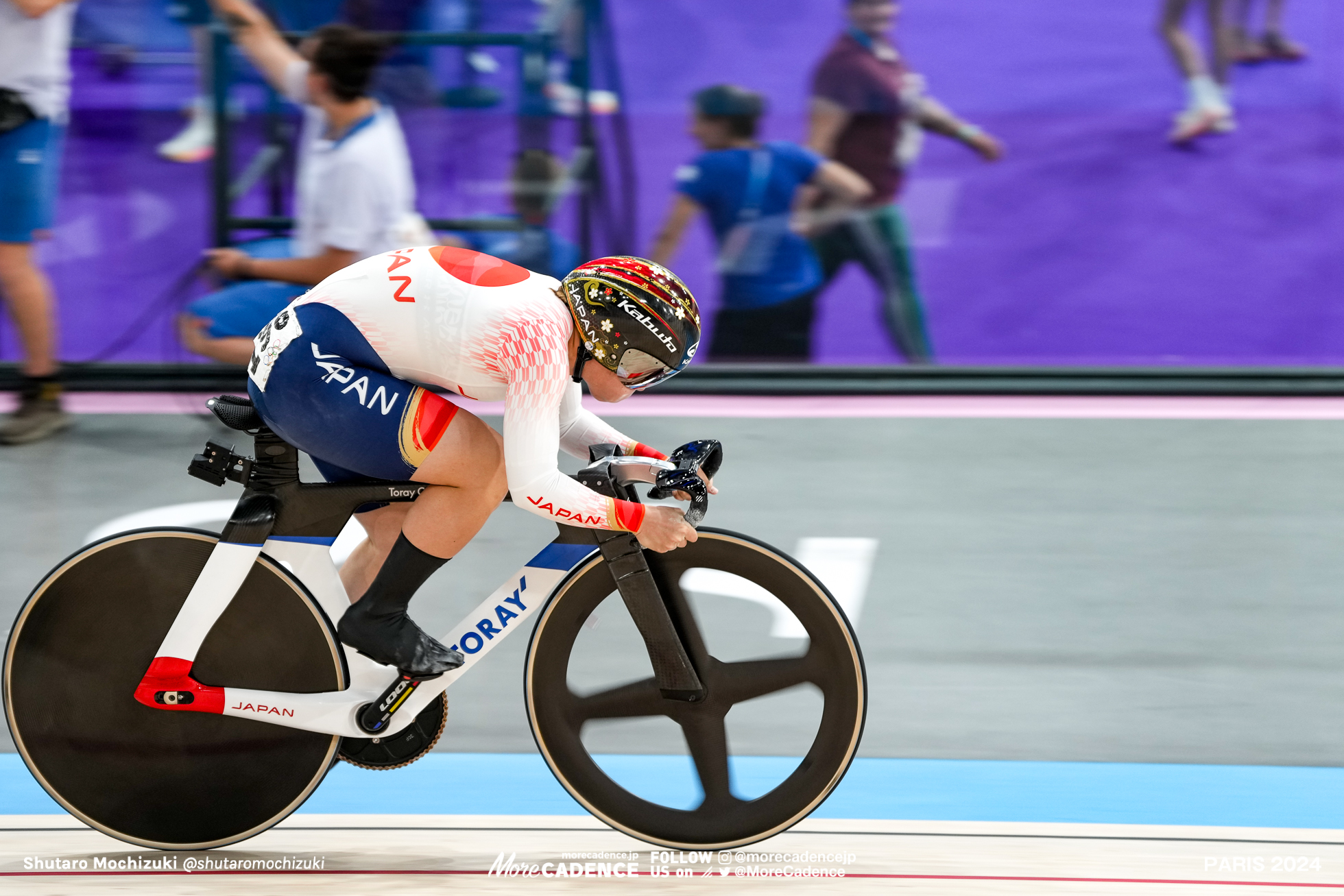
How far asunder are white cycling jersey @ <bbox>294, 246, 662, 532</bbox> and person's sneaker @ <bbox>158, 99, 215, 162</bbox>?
4569 millimetres

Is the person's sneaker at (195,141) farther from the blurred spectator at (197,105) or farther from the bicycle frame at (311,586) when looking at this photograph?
the bicycle frame at (311,586)

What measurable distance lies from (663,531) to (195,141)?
5152 mm

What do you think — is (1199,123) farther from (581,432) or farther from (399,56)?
(581,432)

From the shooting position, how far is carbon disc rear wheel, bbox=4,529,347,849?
285 cm

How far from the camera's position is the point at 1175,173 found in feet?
23.6

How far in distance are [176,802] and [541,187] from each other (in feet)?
15.1

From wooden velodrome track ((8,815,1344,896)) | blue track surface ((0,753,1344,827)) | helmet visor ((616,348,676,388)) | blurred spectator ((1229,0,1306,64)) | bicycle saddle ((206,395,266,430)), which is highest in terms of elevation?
blurred spectator ((1229,0,1306,64))

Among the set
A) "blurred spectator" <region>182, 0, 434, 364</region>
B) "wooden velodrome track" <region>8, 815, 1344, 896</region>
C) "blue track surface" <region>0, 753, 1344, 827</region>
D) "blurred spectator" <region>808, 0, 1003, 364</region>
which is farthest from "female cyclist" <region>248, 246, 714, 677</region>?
"blurred spectator" <region>808, 0, 1003, 364</region>

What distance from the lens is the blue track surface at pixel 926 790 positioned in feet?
10.7

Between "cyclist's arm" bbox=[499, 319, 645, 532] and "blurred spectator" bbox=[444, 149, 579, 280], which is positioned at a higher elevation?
"cyclist's arm" bbox=[499, 319, 645, 532]

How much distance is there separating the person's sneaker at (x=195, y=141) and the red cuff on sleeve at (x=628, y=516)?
494 cm

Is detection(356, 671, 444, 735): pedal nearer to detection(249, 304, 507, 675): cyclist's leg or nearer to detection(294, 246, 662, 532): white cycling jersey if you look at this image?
detection(249, 304, 507, 675): cyclist's leg

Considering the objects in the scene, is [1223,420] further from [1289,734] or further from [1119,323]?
[1289,734]

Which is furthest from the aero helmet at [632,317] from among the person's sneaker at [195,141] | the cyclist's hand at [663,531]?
the person's sneaker at [195,141]
